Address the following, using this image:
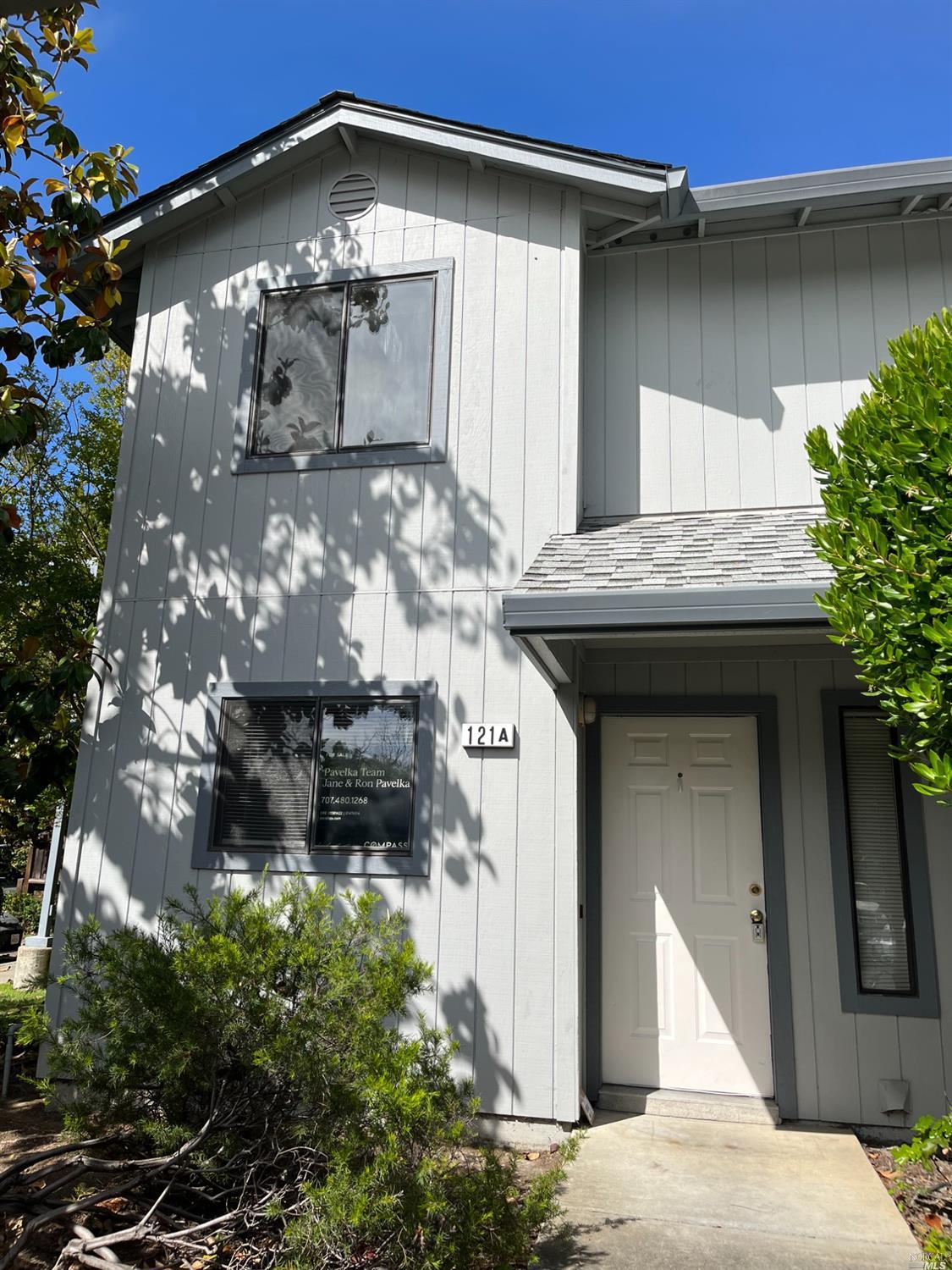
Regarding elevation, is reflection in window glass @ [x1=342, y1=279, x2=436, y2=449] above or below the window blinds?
above

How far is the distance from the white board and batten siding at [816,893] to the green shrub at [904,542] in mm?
1678

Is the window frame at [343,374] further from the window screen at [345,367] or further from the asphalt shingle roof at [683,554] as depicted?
the asphalt shingle roof at [683,554]

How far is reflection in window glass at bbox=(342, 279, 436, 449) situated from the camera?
249 inches

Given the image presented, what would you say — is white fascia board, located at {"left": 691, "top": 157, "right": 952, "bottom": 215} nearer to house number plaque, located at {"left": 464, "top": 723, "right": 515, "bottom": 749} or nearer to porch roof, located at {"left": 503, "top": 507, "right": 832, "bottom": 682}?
porch roof, located at {"left": 503, "top": 507, "right": 832, "bottom": 682}

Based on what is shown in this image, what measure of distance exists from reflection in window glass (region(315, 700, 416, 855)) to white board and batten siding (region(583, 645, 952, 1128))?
1.38 m

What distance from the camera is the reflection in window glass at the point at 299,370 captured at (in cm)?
650

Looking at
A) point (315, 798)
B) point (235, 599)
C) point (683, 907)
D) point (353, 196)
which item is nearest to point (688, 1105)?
point (683, 907)

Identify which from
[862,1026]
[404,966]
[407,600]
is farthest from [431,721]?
[862,1026]

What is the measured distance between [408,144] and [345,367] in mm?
1708

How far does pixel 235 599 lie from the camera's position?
20.7ft

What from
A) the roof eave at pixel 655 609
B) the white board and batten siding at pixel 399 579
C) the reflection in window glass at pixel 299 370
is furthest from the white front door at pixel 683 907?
the reflection in window glass at pixel 299 370

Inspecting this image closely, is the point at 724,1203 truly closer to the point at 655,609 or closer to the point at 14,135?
the point at 655,609

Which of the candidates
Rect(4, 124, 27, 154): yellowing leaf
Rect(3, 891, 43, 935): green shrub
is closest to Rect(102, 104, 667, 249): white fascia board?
Rect(4, 124, 27, 154): yellowing leaf

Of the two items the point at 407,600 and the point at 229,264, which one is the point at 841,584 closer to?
the point at 407,600
